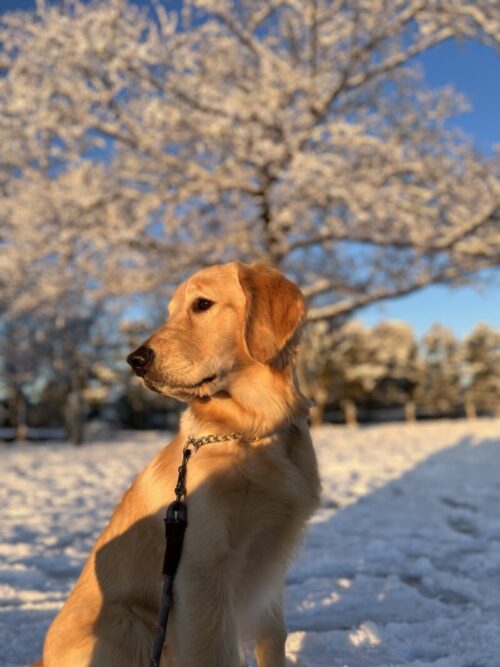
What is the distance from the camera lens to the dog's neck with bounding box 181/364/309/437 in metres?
2.26

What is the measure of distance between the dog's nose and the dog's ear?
0.42 metres

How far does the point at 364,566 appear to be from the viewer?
157 inches

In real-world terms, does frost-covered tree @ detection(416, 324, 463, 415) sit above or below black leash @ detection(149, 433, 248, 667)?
below

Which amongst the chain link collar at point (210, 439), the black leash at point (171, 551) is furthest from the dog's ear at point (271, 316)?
the black leash at point (171, 551)

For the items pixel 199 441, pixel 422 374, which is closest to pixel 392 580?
pixel 199 441

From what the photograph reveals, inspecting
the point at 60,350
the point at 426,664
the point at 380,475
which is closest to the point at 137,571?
the point at 426,664

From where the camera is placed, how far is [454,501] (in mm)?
6328

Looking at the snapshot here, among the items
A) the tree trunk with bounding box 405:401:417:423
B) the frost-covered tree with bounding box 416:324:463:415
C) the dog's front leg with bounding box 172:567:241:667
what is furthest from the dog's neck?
the frost-covered tree with bounding box 416:324:463:415

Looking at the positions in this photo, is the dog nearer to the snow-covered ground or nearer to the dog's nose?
the dog's nose

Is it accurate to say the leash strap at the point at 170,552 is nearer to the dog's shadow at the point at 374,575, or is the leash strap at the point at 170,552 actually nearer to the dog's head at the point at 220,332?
the dog's shadow at the point at 374,575

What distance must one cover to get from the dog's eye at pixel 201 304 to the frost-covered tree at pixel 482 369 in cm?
4350

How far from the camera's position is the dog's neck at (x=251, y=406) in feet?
7.40

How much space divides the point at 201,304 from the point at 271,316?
0.33m

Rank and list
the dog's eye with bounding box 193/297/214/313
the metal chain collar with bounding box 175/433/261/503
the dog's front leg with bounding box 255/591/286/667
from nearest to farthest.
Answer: the metal chain collar with bounding box 175/433/261/503, the dog's front leg with bounding box 255/591/286/667, the dog's eye with bounding box 193/297/214/313
